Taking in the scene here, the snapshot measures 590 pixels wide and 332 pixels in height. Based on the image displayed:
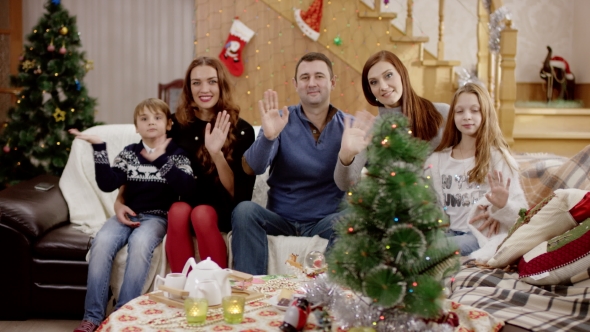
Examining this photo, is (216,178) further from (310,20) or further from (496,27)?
(310,20)

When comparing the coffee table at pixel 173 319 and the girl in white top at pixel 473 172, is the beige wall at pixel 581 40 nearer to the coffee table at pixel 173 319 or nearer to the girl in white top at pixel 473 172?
the girl in white top at pixel 473 172

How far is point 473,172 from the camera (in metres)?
2.62

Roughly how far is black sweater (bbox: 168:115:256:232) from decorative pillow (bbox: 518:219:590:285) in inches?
52.1

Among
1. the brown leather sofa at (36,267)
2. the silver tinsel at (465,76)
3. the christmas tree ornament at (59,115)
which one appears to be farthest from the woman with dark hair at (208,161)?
the silver tinsel at (465,76)

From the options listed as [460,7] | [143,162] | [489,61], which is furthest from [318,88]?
[460,7]

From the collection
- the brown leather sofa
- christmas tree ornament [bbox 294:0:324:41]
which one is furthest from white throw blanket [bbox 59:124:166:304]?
christmas tree ornament [bbox 294:0:324:41]

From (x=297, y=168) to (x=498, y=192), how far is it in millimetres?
883

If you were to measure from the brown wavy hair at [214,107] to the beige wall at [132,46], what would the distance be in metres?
3.69

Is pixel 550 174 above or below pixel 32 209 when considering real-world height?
above

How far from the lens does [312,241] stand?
2725 mm

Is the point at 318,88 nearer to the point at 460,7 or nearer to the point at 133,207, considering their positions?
the point at 133,207

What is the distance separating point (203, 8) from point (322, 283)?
4.49 meters

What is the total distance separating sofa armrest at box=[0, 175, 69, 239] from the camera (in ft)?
9.40

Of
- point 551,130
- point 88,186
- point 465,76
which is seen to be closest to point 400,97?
point 88,186
